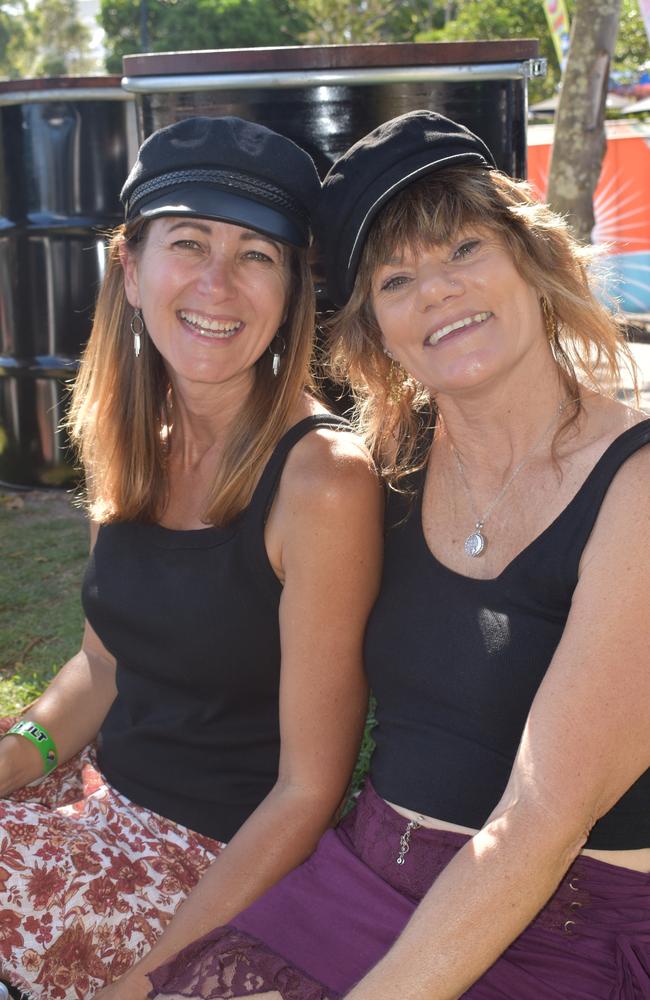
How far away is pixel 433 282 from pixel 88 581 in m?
0.96

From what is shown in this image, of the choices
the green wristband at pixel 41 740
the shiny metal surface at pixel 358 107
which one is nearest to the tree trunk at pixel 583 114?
the shiny metal surface at pixel 358 107

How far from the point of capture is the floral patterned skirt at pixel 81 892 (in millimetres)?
1968

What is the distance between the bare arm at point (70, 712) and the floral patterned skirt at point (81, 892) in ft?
0.71

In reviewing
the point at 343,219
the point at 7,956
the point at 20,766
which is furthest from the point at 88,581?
the point at 343,219

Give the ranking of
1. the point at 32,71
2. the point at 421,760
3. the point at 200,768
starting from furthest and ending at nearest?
the point at 32,71 → the point at 200,768 → the point at 421,760

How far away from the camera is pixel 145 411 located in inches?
95.9

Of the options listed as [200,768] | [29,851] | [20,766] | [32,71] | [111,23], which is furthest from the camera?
[32,71]

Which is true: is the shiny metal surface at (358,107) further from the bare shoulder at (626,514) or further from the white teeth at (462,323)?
the bare shoulder at (626,514)

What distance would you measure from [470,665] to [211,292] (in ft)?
2.82

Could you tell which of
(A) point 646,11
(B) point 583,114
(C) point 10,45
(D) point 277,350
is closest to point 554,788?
(D) point 277,350

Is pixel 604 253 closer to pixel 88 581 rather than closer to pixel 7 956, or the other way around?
pixel 88 581

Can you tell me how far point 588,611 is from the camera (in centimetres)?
162

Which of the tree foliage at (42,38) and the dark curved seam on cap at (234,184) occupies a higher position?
the dark curved seam on cap at (234,184)

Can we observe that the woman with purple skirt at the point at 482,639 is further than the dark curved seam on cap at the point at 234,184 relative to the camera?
No
